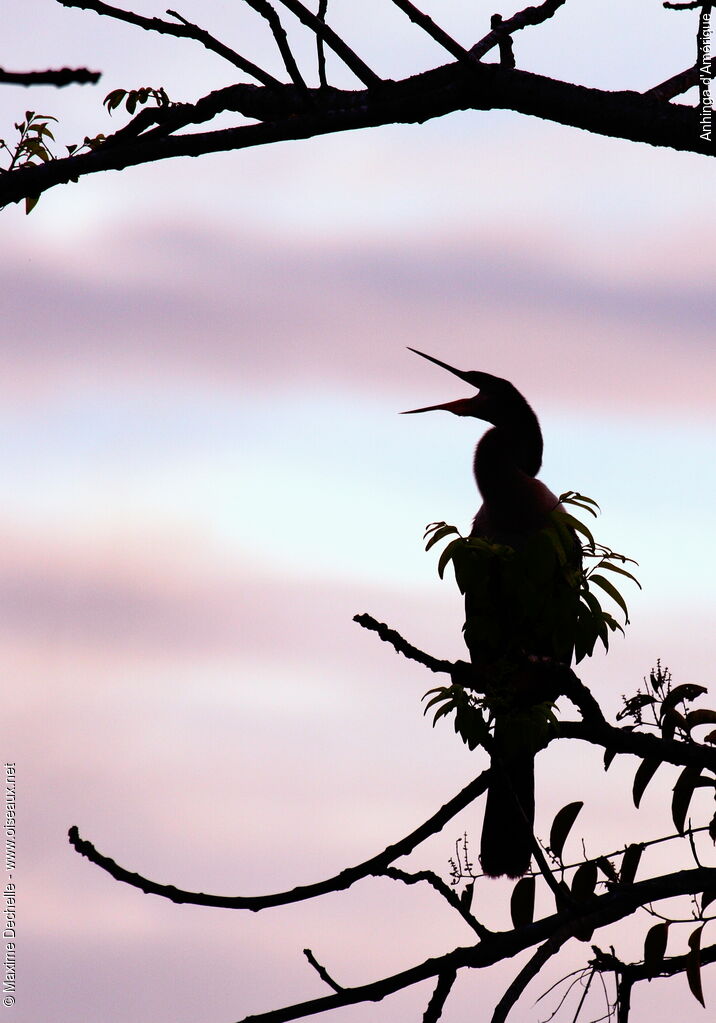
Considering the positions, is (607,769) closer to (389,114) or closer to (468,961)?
(468,961)

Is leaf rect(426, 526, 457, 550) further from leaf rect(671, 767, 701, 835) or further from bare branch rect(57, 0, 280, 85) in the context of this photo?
bare branch rect(57, 0, 280, 85)

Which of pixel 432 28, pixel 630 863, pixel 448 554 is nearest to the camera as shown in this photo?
pixel 432 28

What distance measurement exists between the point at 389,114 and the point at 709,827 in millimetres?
2670

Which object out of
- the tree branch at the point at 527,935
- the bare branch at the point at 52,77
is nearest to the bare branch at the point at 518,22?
the bare branch at the point at 52,77

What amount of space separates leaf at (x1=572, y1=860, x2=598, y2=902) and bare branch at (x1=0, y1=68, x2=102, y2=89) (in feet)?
11.2

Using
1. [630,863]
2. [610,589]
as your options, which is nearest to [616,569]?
[610,589]

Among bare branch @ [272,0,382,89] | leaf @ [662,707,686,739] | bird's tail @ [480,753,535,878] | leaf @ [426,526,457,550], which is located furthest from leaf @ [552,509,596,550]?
bare branch @ [272,0,382,89]

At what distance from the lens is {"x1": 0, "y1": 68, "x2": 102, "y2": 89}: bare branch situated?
5.48 ft

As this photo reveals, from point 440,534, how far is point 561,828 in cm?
128

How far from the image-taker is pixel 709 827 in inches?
164

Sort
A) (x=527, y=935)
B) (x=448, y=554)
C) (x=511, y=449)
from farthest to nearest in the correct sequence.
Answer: (x=511, y=449)
(x=448, y=554)
(x=527, y=935)

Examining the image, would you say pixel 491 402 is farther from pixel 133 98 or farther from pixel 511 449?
pixel 133 98

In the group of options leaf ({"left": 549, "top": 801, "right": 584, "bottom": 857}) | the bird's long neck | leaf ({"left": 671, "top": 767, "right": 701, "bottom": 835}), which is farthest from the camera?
the bird's long neck

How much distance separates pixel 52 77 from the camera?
1.68 meters
